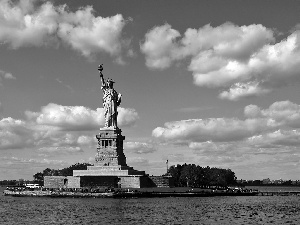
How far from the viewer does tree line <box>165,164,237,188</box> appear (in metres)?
152

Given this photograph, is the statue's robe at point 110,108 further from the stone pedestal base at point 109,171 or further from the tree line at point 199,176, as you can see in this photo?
the tree line at point 199,176

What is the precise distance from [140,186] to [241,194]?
28.5m

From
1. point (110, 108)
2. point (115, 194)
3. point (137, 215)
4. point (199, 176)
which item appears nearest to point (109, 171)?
point (115, 194)

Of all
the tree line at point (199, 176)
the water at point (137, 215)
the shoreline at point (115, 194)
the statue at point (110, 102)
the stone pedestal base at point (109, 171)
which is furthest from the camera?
the tree line at point (199, 176)

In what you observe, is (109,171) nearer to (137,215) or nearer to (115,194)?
(115,194)

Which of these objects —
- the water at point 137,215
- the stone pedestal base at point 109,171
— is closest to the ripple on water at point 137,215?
the water at point 137,215

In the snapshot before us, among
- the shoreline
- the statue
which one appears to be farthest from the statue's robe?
the shoreline

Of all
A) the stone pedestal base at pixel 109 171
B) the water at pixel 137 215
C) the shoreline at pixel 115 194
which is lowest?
the water at pixel 137 215

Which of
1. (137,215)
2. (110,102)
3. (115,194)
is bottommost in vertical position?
(137,215)

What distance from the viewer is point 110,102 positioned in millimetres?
111938

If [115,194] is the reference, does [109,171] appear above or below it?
above

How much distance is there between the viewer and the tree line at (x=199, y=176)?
498ft

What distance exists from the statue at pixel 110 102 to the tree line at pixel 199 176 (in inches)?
1552

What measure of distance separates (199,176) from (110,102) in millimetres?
51854
